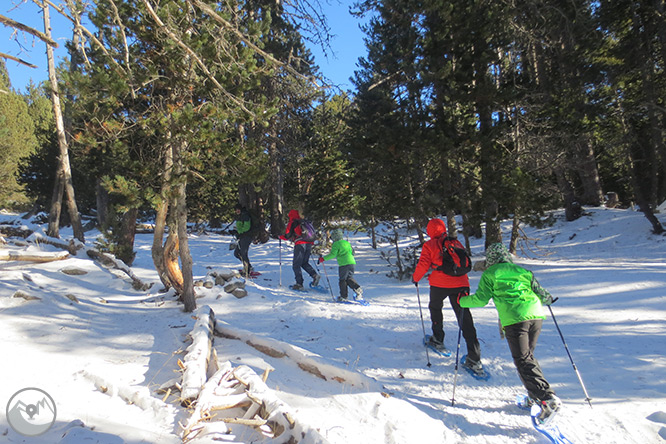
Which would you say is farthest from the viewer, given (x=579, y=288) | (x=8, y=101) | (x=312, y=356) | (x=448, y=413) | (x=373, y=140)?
(x=8, y=101)

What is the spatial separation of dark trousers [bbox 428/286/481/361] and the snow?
0.36 meters

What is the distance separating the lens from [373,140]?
440 inches

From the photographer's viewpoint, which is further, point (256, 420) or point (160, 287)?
point (160, 287)

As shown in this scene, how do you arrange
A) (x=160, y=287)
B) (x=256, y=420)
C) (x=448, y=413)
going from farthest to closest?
(x=160, y=287) → (x=448, y=413) → (x=256, y=420)

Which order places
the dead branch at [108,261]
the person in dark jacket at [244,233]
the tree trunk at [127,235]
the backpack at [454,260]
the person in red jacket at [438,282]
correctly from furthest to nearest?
the tree trunk at [127,235]
the person in dark jacket at [244,233]
the dead branch at [108,261]
the person in red jacket at [438,282]
the backpack at [454,260]

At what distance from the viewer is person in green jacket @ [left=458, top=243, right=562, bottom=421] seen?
3.50 meters

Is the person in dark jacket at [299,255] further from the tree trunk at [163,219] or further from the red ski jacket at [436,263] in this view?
the red ski jacket at [436,263]

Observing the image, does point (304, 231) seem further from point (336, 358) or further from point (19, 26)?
point (19, 26)

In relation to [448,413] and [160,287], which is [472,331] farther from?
[160,287]

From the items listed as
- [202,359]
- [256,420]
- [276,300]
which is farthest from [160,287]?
[256,420]

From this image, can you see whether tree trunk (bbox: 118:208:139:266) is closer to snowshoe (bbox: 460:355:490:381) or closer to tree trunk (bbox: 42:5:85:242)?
tree trunk (bbox: 42:5:85:242)

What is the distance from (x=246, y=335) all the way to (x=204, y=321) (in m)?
0.68

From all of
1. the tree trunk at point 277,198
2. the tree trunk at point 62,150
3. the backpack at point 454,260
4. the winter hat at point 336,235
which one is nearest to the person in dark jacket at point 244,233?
the winter hat at point 336,235

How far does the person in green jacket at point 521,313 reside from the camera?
350 cm
